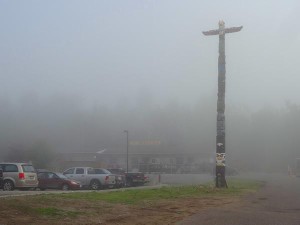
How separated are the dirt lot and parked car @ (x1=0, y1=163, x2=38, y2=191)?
28.7ft

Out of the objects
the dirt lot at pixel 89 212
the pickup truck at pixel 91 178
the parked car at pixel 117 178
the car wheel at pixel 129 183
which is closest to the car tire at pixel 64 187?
the pickup truck at pixel 91 178

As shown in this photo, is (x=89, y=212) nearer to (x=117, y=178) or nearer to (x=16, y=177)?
(x=16, y=177)

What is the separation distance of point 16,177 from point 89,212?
453 inches

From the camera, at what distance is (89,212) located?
13.8 metres

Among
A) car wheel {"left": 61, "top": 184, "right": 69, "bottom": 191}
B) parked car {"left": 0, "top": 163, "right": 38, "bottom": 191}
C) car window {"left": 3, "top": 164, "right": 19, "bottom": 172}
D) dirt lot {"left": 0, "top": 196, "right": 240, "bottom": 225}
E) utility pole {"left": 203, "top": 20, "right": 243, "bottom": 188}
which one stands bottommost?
car wheel {"left": 61, "top": 184, "right": 69, "bottom": 191}

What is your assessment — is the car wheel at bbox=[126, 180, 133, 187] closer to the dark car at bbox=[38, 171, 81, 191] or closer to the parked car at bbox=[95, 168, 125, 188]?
the parked car at bbox=[95, 168, 125, 188]

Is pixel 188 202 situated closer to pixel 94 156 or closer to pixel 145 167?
pixel 145 167

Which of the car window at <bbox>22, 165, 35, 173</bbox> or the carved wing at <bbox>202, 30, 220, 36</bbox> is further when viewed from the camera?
the carved wing at <bbox>202, 30, 220, 36</bbox>

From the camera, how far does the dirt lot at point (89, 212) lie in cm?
1177

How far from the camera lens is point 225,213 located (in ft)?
49.5

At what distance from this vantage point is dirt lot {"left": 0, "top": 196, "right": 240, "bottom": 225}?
38.6 ft

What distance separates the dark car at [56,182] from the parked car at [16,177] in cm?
441

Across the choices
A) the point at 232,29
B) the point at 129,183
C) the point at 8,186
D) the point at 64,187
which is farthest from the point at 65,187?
the point at 232,29

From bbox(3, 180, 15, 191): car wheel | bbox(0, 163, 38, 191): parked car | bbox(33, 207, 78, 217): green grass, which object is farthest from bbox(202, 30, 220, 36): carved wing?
bbox(33, 207, 78, 217): green grass
